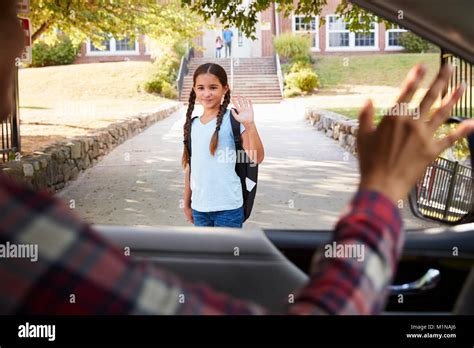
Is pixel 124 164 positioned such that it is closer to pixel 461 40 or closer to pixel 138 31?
pixel 138 31

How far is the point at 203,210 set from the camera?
2.85m

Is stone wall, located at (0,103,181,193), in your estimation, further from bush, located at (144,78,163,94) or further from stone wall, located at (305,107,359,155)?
bush, located at (144,78,163,94)

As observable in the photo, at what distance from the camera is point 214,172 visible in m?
2.89

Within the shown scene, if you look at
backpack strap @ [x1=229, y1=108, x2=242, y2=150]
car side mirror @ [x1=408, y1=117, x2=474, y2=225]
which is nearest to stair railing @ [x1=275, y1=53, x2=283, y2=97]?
backpack strap @ [x1=229, y1=108, x2=242, y2=150]

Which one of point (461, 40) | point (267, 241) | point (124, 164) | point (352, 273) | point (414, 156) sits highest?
point (461, 40)

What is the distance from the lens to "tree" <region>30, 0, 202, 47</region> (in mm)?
10297

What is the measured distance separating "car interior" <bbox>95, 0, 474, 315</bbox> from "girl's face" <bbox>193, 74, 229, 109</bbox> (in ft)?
4.72

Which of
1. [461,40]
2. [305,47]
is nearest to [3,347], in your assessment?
[461,40]

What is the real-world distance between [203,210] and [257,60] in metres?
24.8

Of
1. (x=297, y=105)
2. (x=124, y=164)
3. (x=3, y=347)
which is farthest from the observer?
(x=297, y=105)

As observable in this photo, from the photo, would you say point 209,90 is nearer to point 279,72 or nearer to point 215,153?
point 215,153

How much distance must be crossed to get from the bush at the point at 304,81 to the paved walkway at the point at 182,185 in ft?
34.3

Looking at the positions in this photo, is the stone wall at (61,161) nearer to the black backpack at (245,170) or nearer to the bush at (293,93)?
the black backpack at (245,170)

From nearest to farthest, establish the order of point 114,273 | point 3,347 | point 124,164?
point 114,273 < point 3,347 < point 124,164
